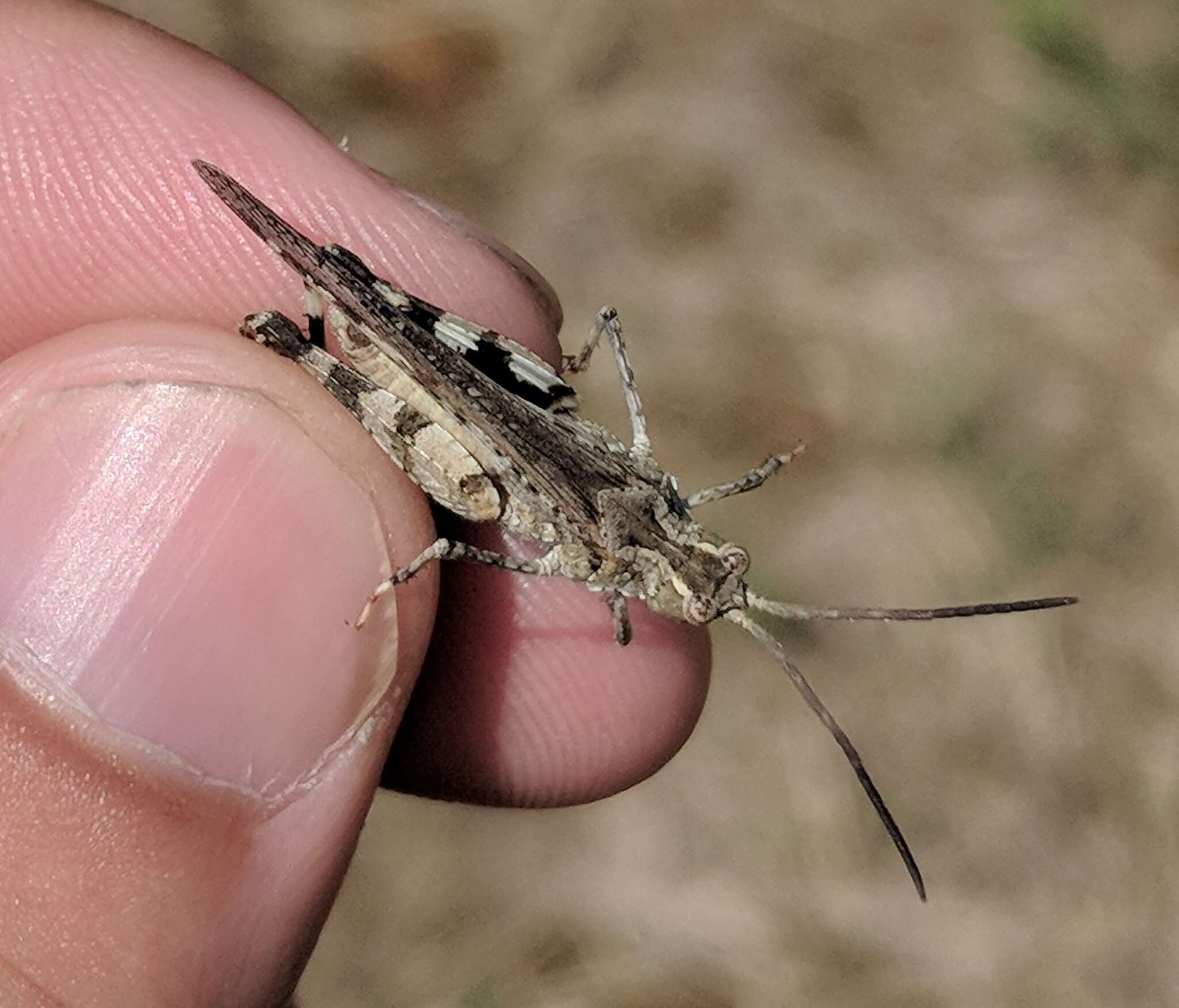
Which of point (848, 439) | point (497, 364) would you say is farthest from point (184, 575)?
point (848, 439)

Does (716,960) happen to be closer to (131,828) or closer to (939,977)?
(939,977)

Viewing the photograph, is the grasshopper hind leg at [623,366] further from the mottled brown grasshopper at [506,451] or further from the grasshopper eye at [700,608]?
the grasshopper eye at [700,608]

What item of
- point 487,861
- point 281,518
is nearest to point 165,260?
point 281,518

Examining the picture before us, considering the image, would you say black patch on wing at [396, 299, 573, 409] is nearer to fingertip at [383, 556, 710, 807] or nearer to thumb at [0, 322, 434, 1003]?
thumb at [0, 322, 434, 1003]

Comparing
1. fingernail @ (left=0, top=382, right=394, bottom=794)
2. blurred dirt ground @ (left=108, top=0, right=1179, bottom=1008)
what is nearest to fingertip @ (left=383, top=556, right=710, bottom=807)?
blurred dirt ground @ (left=108, top=0, right=1179, bottom=1008)

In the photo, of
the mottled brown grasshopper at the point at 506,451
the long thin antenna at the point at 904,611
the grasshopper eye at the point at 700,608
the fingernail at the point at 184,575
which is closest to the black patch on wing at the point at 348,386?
the mottled brown grasshopper at the point at 506,451

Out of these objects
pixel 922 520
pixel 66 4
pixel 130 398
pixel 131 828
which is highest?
Result: pixel 66 4
